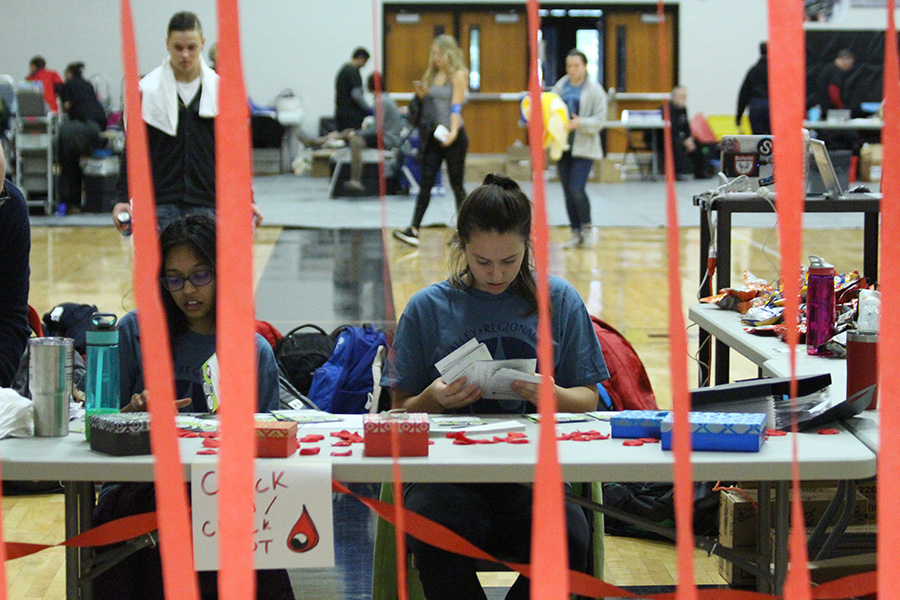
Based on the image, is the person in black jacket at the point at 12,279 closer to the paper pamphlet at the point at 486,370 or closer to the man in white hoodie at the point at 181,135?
the paper pamphlet at the point at 486,370

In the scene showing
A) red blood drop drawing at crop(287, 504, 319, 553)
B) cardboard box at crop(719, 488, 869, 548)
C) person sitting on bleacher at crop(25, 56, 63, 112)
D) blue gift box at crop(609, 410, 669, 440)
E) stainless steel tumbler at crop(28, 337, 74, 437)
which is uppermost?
person sitting on bleacher at crop(25, 56, 63, 112)

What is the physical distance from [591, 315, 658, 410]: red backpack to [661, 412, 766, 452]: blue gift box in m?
1.18

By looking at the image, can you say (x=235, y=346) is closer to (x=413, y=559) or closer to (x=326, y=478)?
(x=326, y=478)

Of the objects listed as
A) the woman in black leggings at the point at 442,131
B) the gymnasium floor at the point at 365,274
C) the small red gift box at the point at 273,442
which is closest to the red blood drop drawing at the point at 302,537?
the small red gift box at the point at 273,442

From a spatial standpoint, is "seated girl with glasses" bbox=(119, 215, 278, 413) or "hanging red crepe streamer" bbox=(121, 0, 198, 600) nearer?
"hanging red crepe streamer" bbox=(121, 0, 198, 600)

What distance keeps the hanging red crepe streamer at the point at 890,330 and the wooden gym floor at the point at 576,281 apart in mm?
1569

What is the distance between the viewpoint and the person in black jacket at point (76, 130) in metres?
10.5

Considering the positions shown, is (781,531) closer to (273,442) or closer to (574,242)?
(273,442)

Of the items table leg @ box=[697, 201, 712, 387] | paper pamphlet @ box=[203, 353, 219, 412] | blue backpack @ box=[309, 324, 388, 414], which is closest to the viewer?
paper pamphlet @ box=[203, 353, 219, 412]

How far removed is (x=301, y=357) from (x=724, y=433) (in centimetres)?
189

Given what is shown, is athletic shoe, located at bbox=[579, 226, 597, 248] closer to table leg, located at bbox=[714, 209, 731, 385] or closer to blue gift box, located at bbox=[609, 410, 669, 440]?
table leg, located at bbox=[714, 209, 731, 385]

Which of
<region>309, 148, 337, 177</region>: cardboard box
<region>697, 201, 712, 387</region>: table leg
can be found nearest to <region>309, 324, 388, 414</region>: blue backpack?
<region>697, 201, 712, 387</region>: table leg

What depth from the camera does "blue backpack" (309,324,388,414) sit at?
3.11 m

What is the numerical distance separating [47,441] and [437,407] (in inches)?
27.8
